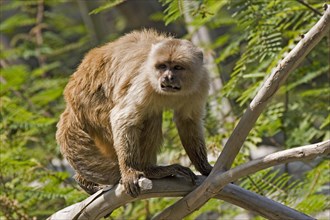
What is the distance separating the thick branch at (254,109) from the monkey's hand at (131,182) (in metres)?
0.42

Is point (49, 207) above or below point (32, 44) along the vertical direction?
below

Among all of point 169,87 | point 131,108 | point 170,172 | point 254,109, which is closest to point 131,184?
point 170,172

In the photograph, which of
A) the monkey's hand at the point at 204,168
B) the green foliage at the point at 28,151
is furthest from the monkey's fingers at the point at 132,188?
the green foliage at the point at 28,151

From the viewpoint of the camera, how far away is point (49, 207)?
12.1 m

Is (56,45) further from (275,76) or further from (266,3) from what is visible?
(275,76)

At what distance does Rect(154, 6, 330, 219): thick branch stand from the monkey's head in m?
1.08

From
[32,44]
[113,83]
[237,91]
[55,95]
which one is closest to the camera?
[113,83]

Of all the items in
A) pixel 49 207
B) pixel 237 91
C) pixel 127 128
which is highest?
pixel 127 128

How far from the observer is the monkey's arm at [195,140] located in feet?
24.1

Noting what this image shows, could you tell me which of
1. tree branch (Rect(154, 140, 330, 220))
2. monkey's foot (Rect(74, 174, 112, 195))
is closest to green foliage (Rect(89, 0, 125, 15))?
monkey's foot (Rect(74, 174, 112, 195))

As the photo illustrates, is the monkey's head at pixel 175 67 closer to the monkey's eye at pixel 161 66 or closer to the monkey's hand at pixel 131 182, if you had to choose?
the monkey's eye at pixel 161 66

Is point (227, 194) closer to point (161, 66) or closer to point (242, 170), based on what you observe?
point (242, 170)

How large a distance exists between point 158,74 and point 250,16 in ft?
8.32

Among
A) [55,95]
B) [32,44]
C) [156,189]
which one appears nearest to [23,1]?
[32,44]
